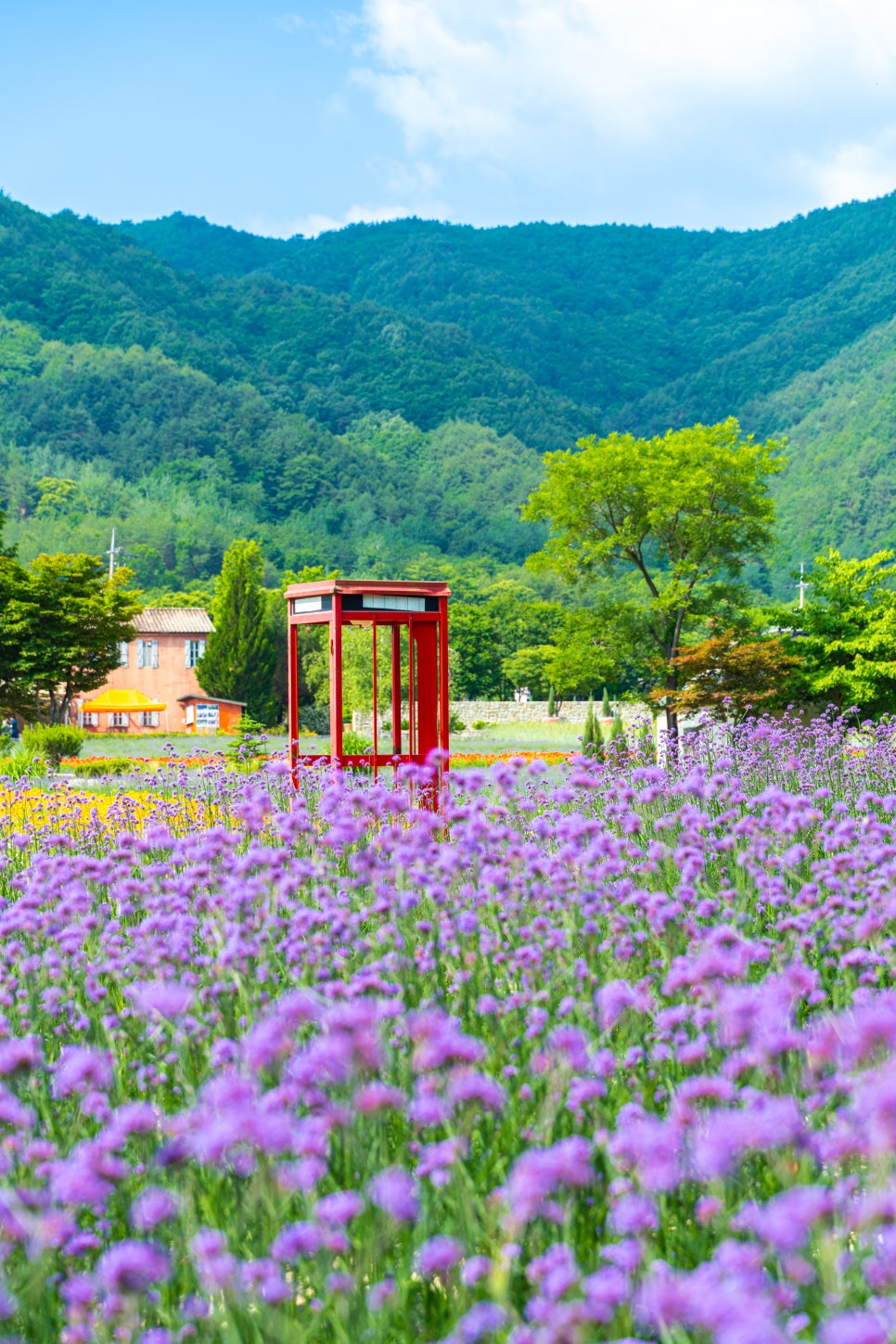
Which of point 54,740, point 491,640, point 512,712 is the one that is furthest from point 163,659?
point 54,740

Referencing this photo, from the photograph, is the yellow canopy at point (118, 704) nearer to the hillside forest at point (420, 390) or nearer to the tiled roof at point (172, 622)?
the tiled roof at point (172, 622)

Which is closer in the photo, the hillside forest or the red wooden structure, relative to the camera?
the red wooden structure

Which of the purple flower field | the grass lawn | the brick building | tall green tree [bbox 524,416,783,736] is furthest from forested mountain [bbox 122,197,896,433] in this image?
the purple flower field

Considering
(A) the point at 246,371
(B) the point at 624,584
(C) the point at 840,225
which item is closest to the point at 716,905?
(B) the point at 624,584

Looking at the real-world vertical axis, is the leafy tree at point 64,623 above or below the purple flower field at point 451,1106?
above

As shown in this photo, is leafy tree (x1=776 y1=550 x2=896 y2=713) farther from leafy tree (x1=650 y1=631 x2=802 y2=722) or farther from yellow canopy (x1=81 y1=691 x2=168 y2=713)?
yellow canopy (x1=81 y1=691 x2=168 y2=713)

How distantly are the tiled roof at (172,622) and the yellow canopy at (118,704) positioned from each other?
5.98 metres

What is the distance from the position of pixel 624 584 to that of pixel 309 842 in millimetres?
59922

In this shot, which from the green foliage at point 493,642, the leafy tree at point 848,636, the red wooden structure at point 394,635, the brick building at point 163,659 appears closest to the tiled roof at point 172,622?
the brick building at point 163,659

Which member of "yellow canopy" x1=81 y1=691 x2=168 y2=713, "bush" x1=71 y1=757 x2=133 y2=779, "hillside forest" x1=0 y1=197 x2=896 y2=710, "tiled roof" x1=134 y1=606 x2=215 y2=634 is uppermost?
"hillside forest" x1=0 y1=197 x2=896 y2=710

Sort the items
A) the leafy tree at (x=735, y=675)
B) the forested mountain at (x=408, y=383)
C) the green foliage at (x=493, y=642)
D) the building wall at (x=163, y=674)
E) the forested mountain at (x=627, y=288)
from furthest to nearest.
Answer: the forested mountain at (x=627, y=288)
the forested mountain at (x=408, y=383)
the green foliage at (x=493, y=642)
the building wall at (x=163, y=674)
the leafy tree at (x=735, y=675)

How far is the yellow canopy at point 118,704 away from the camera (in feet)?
112

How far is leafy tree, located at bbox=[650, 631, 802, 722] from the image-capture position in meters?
17.5

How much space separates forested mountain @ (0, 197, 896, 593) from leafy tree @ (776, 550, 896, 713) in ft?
152
